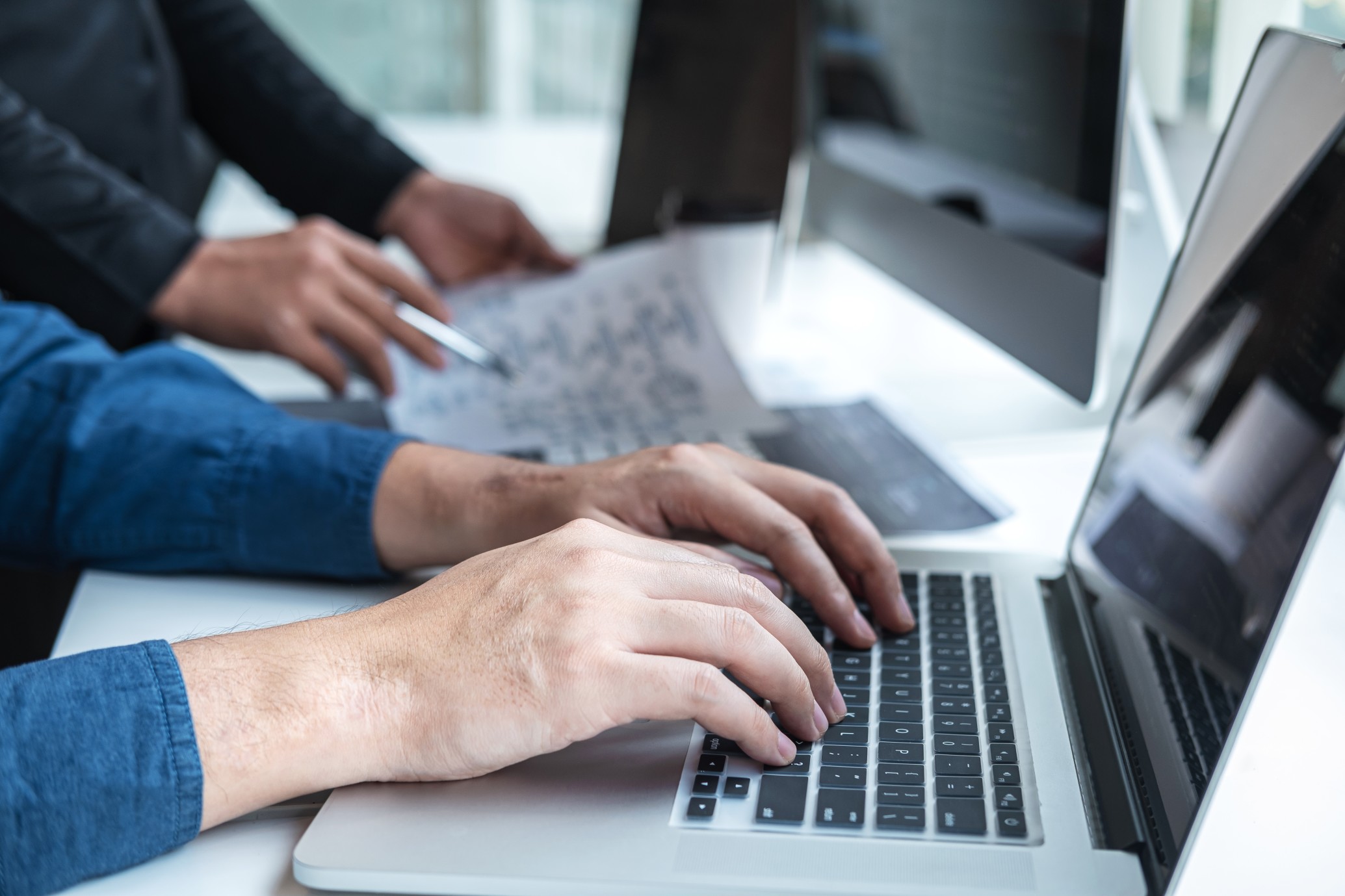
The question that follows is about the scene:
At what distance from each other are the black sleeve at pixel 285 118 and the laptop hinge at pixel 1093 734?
31.3 inches

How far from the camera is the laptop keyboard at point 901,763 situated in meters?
0.38

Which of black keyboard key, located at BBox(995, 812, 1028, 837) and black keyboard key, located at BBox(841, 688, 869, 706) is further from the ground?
black keyboard key, located at BBox(995, 812, 1028, 837)

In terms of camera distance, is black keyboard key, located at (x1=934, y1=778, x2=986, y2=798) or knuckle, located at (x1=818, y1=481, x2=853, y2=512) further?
knuckle, located at (x1=818, y1=481, x2=853, y2=512)

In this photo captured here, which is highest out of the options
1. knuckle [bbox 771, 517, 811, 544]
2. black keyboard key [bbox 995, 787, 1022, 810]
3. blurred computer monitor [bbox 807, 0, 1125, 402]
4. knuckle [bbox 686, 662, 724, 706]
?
blurred computer monitor [bbox 807, 0, 1125, 402]

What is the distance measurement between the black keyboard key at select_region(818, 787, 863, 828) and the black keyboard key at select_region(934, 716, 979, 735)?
6 centimetres

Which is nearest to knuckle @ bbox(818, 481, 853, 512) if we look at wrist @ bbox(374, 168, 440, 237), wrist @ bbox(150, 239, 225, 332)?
wrist @ bbox(150, 239, 225, 332)

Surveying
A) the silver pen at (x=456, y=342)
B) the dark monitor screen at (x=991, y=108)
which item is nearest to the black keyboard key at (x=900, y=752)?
the dark monitor screen at (x=991, y=108)

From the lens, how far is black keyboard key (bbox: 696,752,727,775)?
405mm

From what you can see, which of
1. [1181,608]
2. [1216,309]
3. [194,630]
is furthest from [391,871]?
[1216,309]

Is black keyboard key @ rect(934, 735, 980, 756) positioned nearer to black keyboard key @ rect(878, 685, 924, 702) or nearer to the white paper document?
black keyboard key @ rect(878, 685, 924, 702)

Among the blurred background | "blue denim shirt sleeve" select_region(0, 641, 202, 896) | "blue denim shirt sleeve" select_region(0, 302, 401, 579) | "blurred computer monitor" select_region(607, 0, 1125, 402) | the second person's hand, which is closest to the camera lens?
"blue denim shirt sleeve" select_region(0, 641, 202, 896)

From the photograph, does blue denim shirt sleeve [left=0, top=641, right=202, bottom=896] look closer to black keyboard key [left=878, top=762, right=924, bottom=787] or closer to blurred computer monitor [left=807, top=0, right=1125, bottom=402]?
black keyboard key [left=878, top=762, right=924, bottom=787]

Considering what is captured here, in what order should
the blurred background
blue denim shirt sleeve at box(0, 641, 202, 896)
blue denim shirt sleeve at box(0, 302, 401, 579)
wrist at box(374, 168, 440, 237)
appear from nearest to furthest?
blue denim shirt sleeve at box(0, 641, 202, 896)
blue denim shirt sleeve at box(0, 302, 401, 579)
wrist at box(374, 168, 440, 237)
the blurred background

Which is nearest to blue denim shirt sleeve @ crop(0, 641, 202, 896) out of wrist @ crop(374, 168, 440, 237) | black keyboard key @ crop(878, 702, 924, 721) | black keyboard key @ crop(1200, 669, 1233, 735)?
black keyboard key @ crop(878, 702, 924, 721)
